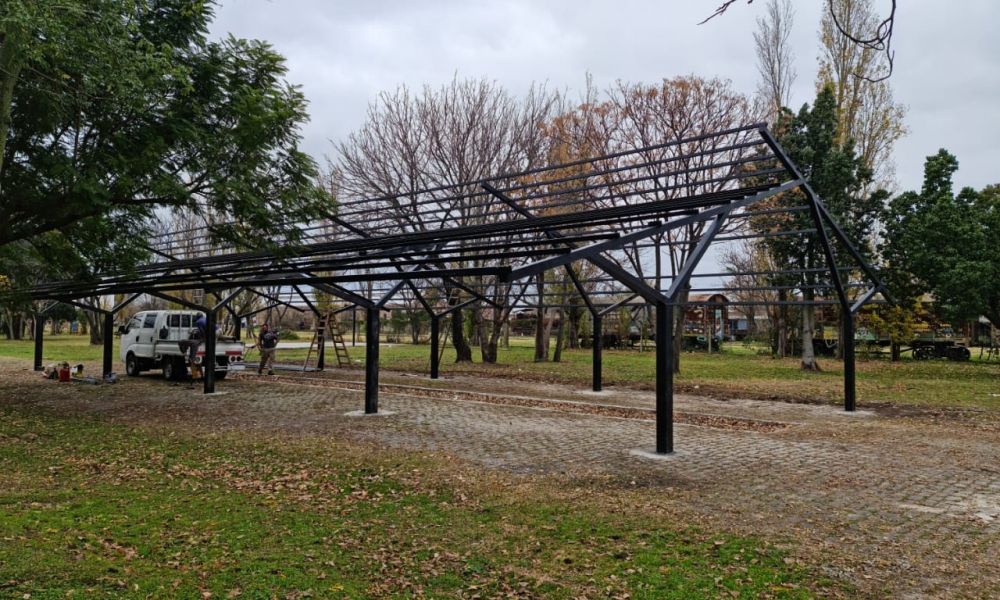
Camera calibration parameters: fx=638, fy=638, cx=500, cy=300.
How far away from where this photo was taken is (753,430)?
35.4ft

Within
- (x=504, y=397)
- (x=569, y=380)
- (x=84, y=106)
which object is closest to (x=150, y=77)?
(x=84, y=106)

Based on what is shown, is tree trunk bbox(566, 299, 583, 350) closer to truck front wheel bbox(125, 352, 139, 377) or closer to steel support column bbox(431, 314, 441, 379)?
steel support column bbox(431, 314, 441, 379)

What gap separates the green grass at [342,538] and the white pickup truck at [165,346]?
449 inches

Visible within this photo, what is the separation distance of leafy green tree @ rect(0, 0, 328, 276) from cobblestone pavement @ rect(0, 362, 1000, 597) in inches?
147

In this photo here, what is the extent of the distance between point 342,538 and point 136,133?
25.8 ft

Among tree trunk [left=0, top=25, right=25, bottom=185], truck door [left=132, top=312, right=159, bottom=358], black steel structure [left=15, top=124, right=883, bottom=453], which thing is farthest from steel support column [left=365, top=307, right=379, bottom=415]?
truck door [left=132, top=312, right=159, bottom=358]

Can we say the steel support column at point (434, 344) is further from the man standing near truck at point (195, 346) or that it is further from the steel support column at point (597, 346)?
the man standing near truck at point (195, 346)

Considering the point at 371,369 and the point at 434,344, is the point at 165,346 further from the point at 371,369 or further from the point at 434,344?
the point at 371,369

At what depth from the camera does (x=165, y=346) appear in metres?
19.5

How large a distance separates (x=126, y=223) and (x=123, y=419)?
145 inches

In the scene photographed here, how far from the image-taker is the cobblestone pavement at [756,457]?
4.98 m


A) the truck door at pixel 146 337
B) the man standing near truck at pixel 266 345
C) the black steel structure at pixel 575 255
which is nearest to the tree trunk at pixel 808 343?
the black steel structure at pixel 575 255

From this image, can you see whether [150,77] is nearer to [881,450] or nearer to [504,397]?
[504,397]

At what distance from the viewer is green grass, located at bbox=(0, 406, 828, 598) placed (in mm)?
4223
